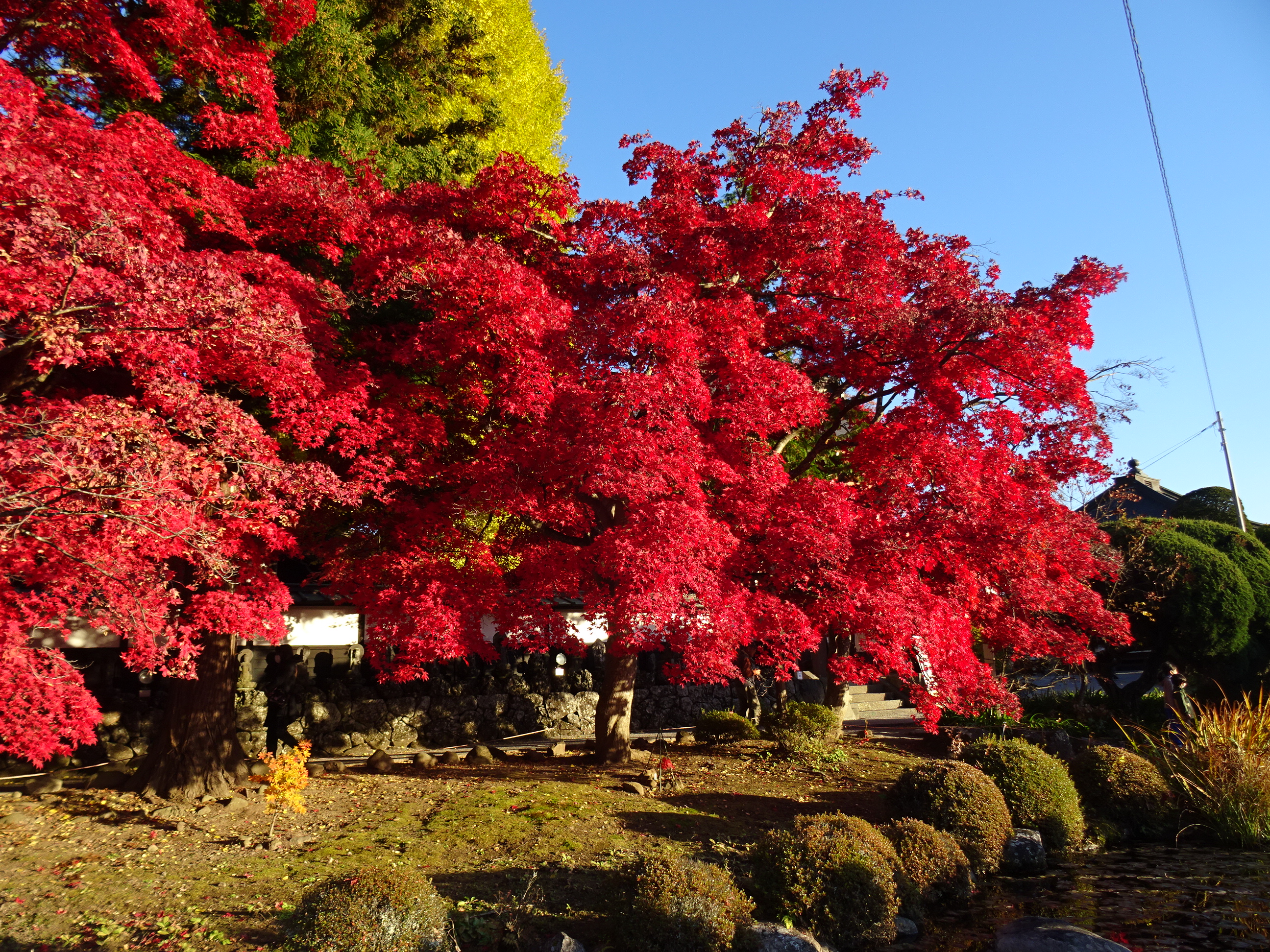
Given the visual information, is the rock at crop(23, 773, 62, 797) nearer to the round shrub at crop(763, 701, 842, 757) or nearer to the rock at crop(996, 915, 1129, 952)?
the round shrub at crop(763, 701, 842, 757)

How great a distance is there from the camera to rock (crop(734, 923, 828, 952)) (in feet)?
19.6

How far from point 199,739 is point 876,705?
51.4 feet

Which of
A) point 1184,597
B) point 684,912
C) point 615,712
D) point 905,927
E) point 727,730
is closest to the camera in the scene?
point 684,912

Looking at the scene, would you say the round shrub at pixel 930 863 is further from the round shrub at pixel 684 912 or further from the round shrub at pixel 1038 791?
the round shrub at pixel 684 912

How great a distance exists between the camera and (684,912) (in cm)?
592

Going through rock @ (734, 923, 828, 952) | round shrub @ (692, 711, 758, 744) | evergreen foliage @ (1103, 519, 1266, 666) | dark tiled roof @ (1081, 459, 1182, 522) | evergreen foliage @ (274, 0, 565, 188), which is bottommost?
rock @ (734, 923, 828, 952)

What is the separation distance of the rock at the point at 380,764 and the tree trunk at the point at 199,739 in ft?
6.61

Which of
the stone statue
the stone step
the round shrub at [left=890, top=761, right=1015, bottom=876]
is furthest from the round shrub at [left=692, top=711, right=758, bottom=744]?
the stone statue

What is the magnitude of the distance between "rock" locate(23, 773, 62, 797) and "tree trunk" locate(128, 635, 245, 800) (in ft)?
2.91

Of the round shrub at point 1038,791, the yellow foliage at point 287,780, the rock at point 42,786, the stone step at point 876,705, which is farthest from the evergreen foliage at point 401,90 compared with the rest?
the stone step at point 876,705

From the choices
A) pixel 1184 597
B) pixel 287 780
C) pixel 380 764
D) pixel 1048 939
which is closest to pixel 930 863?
pixel 1048 939

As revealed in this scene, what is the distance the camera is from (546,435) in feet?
31.1

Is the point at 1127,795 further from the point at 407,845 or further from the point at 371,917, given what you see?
the point at 371,917

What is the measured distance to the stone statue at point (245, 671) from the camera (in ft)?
46.1
